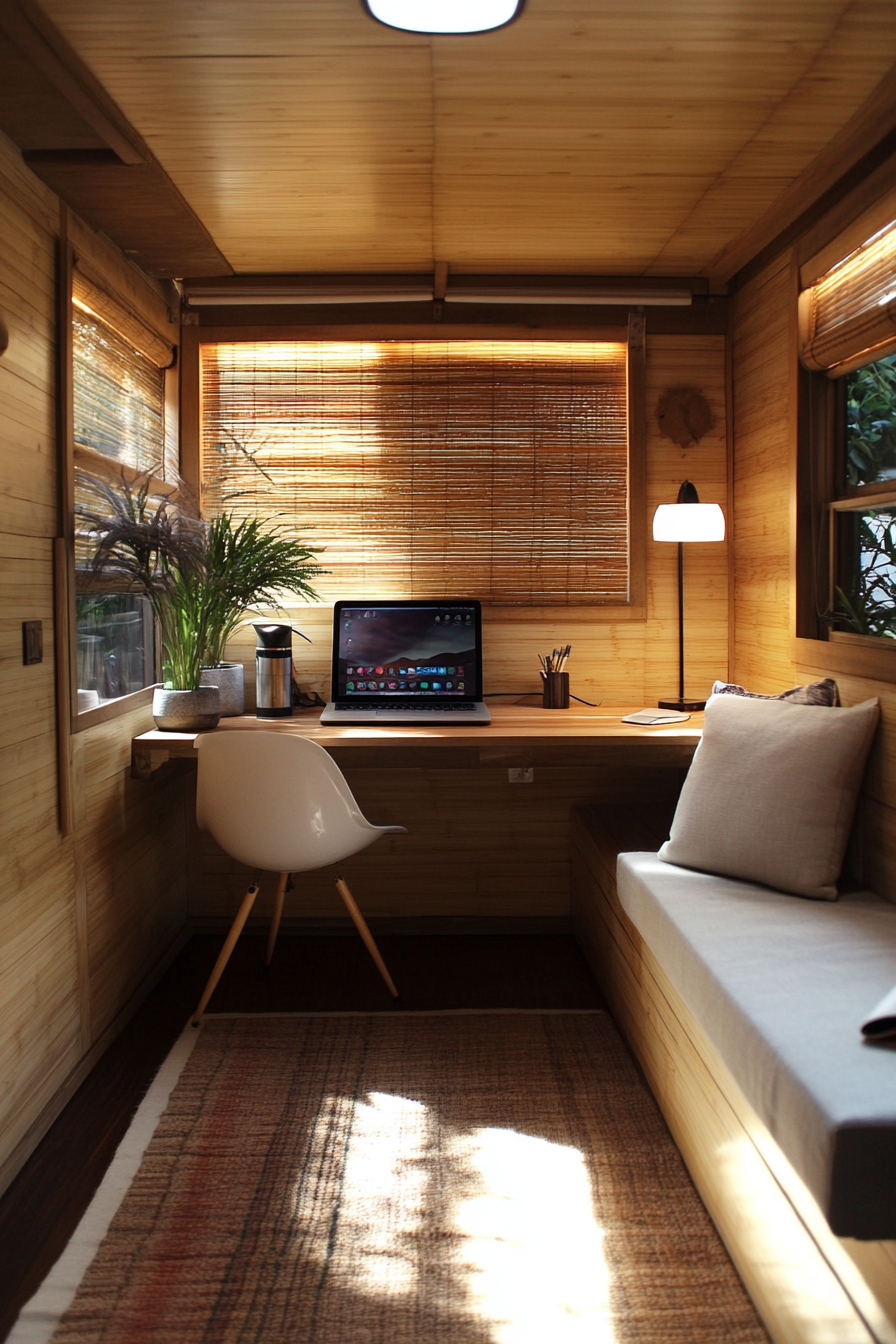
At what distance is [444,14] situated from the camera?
1794 mm

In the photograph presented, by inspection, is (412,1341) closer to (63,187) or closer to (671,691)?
(671,691)

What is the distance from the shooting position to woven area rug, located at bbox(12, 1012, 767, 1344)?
1699 mm

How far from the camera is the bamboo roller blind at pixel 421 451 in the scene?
141 inches

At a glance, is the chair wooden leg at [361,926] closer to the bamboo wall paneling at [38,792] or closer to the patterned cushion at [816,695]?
the bamboo wall paneling at [38,792]

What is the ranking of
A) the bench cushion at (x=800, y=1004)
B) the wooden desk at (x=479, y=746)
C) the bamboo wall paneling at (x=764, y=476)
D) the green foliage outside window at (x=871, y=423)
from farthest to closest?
the bamboo wall paneling at (x=764, y=476)
the wooden desk at (x=479, y=746)
the green foliage outside window at (x=871, y=423)
the bench cushion at (x=800, y=1004)

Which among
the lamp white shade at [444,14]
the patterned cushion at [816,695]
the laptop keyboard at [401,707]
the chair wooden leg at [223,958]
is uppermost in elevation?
the lamp white shade at [444,14]

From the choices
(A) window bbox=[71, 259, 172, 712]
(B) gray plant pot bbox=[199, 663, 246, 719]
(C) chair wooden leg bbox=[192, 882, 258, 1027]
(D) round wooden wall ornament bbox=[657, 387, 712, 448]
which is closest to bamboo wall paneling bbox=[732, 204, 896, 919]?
(D) round wooden wall ornament bbox=[657, 387, 712, 448]

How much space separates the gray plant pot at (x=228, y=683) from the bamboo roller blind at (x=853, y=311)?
206 cm

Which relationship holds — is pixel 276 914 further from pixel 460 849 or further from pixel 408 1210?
pixel 408 1210

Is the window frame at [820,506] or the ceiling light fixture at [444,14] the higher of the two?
the ceiling light fixture at [444,14]

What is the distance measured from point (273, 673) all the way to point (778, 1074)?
7.28 ft

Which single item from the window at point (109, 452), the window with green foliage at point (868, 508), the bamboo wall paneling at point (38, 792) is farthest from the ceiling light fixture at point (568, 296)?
the bamboo wall paneling at point (38, 792)

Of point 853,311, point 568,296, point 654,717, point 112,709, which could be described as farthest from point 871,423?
point 112,709

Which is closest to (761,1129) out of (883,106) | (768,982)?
(768,982)
